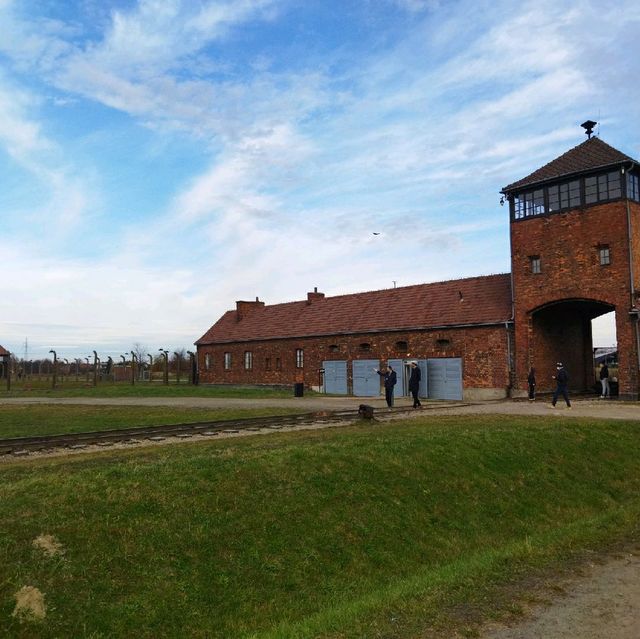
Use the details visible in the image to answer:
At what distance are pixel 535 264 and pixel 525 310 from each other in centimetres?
216

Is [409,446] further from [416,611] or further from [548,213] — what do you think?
[548,213]

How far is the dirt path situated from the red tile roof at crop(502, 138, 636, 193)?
22.7m

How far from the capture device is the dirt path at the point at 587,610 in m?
5.01

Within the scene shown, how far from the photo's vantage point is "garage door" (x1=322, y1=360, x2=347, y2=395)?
3666 centimetres

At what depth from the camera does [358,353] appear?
36031 millimetres

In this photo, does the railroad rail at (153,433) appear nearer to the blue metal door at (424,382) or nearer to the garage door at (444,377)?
the garage door at (444,377)

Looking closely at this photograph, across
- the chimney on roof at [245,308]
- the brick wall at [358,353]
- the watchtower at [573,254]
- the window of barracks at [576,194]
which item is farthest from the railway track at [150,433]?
the chimney on roof at [245,308]

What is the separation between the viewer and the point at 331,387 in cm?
3744

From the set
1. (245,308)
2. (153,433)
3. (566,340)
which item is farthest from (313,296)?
(153,433)

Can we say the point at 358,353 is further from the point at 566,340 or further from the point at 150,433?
the point at 150,433

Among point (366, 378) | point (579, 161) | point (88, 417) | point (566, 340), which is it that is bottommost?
point (88, 417)

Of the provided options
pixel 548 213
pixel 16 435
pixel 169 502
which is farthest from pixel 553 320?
pixel 169 502

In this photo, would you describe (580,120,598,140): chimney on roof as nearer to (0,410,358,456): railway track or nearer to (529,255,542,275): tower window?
(529,255,542,275): tower window

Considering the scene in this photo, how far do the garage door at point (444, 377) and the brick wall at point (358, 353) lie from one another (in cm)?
30
